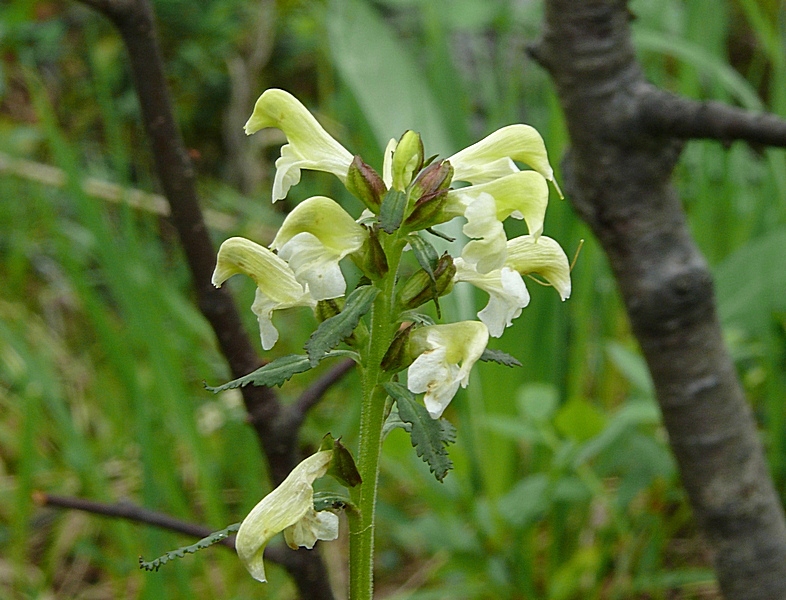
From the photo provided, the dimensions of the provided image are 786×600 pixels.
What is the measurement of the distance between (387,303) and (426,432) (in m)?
0.07

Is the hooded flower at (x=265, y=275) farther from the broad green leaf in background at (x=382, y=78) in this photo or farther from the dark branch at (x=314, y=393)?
the broad green leaf in background at (x=382, y=78)

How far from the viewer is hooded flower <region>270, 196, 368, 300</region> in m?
0.43

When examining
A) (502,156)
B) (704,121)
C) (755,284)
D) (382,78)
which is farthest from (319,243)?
(382,78)

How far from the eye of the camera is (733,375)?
0.98 metres

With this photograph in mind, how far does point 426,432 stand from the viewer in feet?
1.36

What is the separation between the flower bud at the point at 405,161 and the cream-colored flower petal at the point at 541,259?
75mm

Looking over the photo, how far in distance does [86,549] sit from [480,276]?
1.27 m

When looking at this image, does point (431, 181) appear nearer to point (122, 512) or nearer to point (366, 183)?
point (366, 183)

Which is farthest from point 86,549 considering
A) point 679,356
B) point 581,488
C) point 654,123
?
point 654,123

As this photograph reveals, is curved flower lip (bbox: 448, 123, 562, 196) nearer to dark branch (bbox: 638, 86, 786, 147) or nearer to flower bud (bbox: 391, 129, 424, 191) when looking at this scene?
flower bud (bbox: 391, 129, 424, 191)

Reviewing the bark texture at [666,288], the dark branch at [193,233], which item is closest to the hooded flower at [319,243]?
the dark branch at [193,233]

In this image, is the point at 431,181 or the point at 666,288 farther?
the point at 666,288

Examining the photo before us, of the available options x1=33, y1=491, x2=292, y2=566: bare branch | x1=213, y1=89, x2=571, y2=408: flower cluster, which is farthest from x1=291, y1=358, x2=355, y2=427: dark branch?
x1=213, y1=89, x2=571, y2=408: flower cluster

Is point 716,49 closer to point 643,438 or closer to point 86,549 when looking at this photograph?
point 643,438
